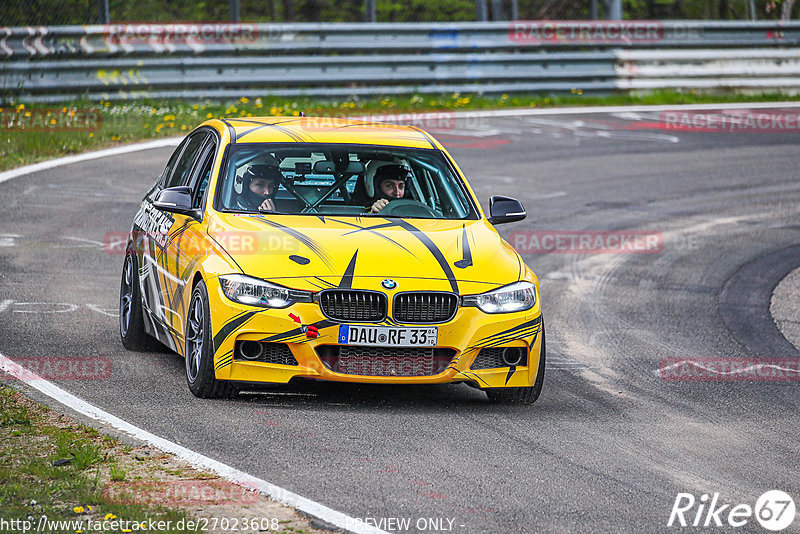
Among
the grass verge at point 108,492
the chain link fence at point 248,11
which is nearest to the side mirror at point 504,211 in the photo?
the grass verge at point 108,492

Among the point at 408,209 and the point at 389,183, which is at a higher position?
the point at 389,183

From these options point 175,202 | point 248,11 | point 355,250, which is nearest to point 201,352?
point 355,250

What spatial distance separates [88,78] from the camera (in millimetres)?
19859

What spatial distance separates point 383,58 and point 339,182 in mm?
13843

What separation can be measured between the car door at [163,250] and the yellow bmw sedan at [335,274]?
2 centimetres

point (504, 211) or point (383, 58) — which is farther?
point (383, 58)

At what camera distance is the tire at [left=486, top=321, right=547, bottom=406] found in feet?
25.5

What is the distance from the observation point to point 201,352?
24.8 ft

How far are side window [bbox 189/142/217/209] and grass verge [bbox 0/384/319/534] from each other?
245 centimetres

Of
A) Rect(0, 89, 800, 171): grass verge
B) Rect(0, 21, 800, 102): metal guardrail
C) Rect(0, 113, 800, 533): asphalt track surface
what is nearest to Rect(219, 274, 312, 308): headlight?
Rect(0, 113, 800, 533): asphalt track surface

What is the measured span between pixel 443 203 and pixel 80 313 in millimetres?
3216

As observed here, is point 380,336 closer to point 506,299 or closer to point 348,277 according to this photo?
point 348,277

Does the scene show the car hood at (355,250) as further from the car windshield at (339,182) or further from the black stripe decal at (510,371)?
the black stripe decal at (510,371)

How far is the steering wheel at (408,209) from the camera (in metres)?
8.54
